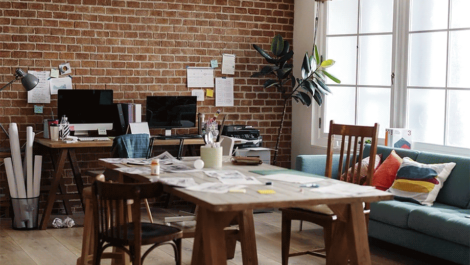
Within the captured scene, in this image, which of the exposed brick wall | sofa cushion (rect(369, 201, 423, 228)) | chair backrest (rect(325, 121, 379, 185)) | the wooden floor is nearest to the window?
the exposed brick wall

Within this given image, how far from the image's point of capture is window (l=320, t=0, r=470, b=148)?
5.82 meters

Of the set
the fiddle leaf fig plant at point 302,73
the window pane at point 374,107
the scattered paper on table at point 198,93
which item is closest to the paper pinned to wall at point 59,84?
the scattered paper on table at point 198,93

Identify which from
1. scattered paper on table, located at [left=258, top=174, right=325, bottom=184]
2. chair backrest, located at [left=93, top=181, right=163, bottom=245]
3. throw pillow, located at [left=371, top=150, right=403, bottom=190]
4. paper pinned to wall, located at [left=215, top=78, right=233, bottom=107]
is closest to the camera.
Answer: chair backrest, located at [left=93, top=181, right=163, bottom=245]

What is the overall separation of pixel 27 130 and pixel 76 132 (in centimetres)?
52

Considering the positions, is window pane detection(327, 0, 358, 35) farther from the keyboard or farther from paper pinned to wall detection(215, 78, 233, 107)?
the keyboard

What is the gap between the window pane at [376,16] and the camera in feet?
21.4

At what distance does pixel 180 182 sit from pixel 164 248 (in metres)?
1.83

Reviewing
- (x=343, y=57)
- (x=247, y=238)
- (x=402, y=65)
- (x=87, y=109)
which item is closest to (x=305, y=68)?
(x=343, y=57)

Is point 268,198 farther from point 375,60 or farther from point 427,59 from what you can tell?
point 375,60

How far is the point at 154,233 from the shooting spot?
3617mm

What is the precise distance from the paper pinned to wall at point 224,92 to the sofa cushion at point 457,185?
273 cm

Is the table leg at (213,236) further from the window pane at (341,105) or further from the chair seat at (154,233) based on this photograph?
the window pane at (341,105)

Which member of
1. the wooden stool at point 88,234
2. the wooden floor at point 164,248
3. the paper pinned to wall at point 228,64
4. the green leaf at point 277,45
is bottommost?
the wooden floor at point 164,248

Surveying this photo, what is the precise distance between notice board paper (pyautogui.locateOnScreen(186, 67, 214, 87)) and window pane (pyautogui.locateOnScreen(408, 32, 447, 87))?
2192 millimetres
